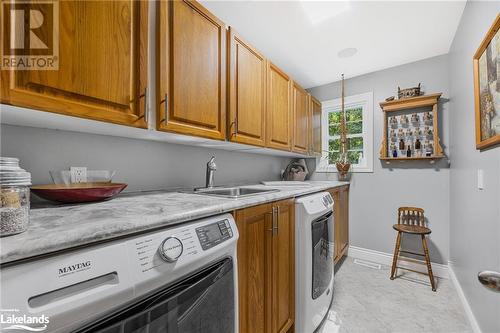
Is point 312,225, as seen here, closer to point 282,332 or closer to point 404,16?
point 282,332

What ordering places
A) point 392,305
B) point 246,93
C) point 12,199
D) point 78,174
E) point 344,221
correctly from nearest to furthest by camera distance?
point 12,199, point 78,174, point 246,93, point 392,305, point 344,221

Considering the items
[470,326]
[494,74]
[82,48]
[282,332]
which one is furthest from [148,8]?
[470,326]

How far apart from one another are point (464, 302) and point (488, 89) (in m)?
1.69

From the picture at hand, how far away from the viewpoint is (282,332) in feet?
4.38

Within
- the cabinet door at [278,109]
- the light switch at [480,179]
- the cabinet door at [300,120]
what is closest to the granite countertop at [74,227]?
the cabinet door at [278,109]

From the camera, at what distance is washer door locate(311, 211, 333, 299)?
5.05 ft

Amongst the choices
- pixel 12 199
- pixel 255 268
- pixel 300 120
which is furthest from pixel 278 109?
pixel 12 199

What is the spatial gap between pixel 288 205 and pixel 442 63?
2.59 meters

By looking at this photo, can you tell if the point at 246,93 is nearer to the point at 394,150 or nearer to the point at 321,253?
the point at 321,253

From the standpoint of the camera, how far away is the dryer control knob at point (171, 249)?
0.65 meters

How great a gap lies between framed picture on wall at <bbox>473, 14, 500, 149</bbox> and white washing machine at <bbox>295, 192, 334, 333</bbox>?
103 cm

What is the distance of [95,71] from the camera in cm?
89

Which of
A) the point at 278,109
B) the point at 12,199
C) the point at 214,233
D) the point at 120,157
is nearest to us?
the point at 12,199

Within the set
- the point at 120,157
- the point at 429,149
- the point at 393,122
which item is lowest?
the point at 120,157
